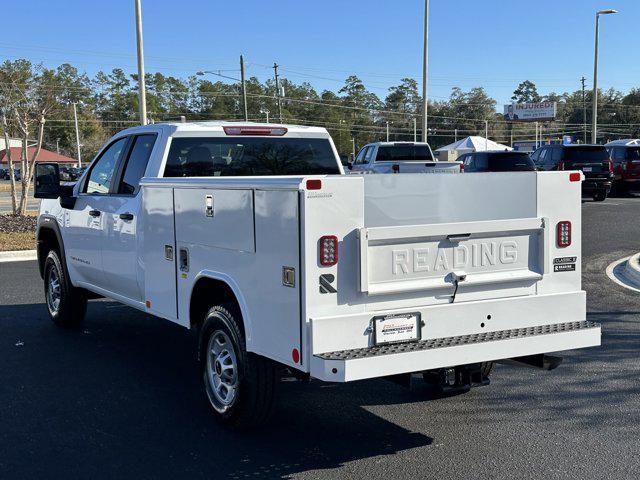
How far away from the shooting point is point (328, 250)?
14.2 ft

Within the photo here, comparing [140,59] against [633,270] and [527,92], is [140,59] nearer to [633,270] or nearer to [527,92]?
[633,270]

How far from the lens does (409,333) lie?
14.8ft

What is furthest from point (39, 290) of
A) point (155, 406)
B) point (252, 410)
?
point (252, 410)

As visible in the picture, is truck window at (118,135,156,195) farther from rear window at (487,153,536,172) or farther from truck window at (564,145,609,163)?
truck window at (564,145,609,163)

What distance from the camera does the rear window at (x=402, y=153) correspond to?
81.4 ft

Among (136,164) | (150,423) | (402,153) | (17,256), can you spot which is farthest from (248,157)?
(402,153)

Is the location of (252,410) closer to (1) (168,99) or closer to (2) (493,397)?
(2) (493,397)

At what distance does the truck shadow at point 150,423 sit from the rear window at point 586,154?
69.8ft

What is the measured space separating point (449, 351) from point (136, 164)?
3.58 metres

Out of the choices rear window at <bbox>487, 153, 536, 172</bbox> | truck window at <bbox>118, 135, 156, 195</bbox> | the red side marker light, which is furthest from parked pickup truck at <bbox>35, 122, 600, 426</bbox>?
rear window at <bbox>487, 153, 536, 172</bbox>

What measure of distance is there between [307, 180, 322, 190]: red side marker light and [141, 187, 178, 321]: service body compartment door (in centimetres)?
173

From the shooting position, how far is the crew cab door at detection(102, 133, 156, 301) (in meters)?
6.41

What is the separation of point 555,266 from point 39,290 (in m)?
7.97

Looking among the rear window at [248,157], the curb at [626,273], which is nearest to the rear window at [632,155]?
the curb at [626,273]
